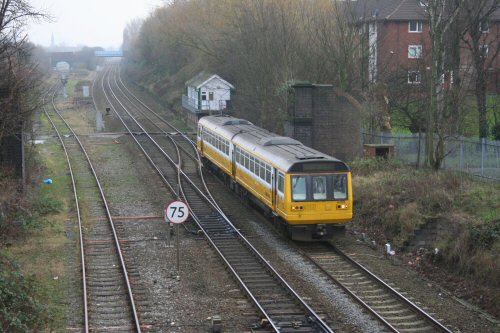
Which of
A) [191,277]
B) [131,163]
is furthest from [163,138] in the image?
[191,277]

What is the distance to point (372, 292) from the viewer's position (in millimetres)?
14609

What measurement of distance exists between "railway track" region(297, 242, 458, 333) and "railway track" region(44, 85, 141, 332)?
Result: 4.49 m

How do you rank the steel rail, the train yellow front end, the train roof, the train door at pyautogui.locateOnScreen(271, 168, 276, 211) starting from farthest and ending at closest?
the train door at pyautogui.locateOnScreen(271, 168, 276, 211), the train roof, the train yellow front end, the steel rail

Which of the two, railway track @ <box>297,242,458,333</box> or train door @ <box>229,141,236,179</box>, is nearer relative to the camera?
railway track @ <box>297,242,458,333</box>

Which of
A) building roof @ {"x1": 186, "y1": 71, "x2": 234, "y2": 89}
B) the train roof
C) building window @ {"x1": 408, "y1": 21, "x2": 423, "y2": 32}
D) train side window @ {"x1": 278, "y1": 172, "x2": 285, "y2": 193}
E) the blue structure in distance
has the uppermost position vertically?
the blue structure in distance

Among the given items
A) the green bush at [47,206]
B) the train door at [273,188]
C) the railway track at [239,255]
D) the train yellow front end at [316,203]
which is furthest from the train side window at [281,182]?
the green bush at [47,206]

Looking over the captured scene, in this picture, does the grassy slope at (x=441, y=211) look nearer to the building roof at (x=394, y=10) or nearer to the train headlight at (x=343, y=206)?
the train headlight at (x=343, y=206)

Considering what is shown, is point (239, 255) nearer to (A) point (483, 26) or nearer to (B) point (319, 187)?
(B) point (319, 187)

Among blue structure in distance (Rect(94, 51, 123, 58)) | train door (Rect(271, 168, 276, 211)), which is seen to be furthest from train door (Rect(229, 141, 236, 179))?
blue structure in distance (Rect(94, 51, 123, 58))

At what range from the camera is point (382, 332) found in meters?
12.2

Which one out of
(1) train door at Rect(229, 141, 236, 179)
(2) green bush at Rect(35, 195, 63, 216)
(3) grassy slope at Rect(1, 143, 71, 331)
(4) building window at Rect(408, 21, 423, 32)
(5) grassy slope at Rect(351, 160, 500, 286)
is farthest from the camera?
(4) building window at Rect(408, 21, 423, 32)

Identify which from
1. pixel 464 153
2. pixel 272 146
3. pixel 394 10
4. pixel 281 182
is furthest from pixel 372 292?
pixel 394 10

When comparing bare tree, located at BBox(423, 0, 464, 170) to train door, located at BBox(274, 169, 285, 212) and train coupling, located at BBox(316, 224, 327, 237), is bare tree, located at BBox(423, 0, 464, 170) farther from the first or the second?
train door, located at BBox(274, 169, 285, 212)

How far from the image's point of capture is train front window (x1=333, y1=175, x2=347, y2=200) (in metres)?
18.3
